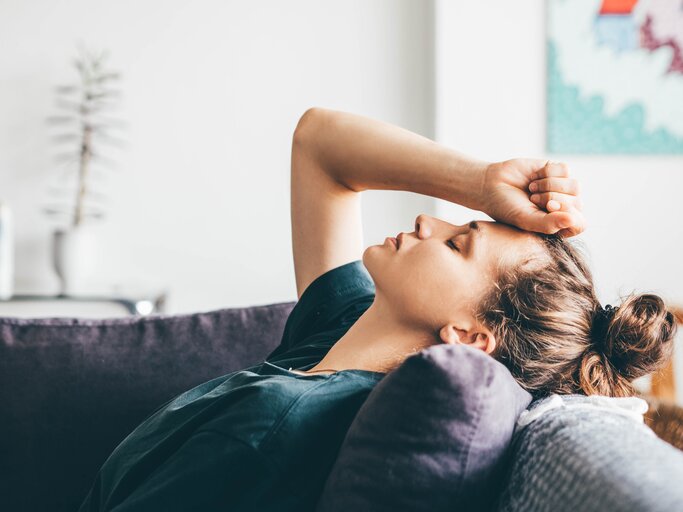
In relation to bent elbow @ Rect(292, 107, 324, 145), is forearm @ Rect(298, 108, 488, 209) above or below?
below

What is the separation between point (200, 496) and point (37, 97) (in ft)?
8.30

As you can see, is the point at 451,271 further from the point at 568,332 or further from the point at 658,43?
the point at 658,43

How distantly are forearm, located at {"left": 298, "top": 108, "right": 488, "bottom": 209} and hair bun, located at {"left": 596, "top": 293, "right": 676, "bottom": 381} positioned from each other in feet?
0.88

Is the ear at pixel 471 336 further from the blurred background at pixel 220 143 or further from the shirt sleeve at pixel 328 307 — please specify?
the blurred background at pixel 220 143

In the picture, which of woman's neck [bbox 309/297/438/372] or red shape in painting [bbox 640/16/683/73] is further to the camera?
red shape in painting [bbox 640/16/683/73]

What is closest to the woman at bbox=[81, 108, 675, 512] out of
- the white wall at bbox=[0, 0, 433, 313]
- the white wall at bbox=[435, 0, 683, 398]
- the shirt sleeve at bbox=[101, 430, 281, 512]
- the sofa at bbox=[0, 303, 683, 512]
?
the shirt sleeve at bbox=[101, 430, 281, 512]

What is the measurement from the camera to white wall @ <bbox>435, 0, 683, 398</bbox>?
2.76m

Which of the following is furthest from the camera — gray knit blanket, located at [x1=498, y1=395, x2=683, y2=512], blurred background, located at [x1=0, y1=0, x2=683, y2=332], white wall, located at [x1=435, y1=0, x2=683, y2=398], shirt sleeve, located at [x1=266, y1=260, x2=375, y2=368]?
blurred background, located at [x1=0, y1=0, x2=683, y2=332]

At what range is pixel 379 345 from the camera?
3.51 ft

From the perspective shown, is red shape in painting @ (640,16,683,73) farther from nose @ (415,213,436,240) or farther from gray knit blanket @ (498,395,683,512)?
gray knit blanket @ (498,395,683,512)

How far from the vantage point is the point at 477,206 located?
1115mm

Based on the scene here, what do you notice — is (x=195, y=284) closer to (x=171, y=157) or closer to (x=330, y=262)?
(x=171, y=157)

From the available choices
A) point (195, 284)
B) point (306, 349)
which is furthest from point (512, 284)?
point (195, 284)

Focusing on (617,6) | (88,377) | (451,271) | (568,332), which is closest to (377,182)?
(451,271)
